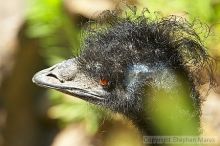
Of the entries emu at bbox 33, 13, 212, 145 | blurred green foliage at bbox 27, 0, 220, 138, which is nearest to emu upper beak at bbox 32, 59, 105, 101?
emu at bbox 33, 13, 212, 145

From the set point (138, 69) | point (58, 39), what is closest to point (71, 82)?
point (138, 69)

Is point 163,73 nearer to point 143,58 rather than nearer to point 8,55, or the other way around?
point 143,58

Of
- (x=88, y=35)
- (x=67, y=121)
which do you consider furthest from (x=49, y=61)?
(x=88, y=35)

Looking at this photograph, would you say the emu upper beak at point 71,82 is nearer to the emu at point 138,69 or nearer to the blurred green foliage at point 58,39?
the emu at point 138,69

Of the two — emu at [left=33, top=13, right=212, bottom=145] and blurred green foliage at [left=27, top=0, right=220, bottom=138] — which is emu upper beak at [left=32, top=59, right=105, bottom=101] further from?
blurred green foliage at [left=27, top=0, right=220, bottom=138]

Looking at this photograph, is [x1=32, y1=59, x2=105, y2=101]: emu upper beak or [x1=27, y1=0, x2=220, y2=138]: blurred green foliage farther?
[x1=27, y1=0, x2=220, y2=138]: blurred green foliage

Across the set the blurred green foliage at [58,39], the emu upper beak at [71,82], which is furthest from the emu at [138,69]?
the blurred green foliage at [58,39]

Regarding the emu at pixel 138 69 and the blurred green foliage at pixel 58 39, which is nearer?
the emu at pixel 138 69
